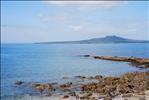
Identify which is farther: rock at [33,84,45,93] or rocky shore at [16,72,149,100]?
rock at [33,84,45,93]

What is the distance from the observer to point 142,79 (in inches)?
1642

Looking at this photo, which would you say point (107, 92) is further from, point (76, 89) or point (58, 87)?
point (58, 87)

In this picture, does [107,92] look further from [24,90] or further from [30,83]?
[30,83]

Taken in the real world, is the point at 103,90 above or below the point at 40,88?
above

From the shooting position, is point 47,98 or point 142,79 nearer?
point 47,98

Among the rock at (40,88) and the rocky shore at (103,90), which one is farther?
the rock at (40,88)

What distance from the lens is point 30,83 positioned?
42.4 meters

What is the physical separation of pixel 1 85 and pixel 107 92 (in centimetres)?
1598

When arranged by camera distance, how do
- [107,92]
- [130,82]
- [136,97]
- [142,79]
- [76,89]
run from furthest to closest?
[142,79], [130,82], [76,89], [107,92], [136,97]

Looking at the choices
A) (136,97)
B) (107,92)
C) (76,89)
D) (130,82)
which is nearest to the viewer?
(136,97)

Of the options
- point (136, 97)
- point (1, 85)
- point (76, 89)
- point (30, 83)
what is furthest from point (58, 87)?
point (136, 97)

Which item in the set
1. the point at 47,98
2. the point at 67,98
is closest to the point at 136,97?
the point at 67,98

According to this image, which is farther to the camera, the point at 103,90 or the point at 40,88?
the point at 40,88

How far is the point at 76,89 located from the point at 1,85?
11587 millimetres
